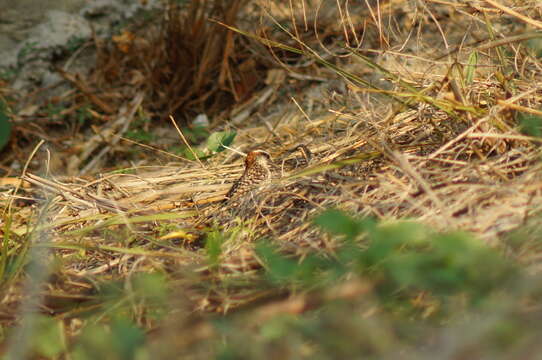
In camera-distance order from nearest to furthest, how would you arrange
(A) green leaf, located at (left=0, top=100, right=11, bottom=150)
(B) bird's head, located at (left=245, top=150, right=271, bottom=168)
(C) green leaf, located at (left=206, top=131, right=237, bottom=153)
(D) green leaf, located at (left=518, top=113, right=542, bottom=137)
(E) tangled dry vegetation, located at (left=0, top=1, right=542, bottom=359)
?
(E) tangled dry vegetation, located at (left=0, top=1, right=542, bottom=359)
(D) green leaf, located at (left=518, top=113, right=542, bottom=137)
(B) bird's head, located at (left=245, top=150, right=271, bottom=168)
(C) green leaf, located at (left=206, top=131, right=237, bottom=153)
(A) green leaf, located at (left=0, top=100, right=11, bottom=150)

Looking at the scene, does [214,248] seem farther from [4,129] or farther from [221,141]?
[4,129]

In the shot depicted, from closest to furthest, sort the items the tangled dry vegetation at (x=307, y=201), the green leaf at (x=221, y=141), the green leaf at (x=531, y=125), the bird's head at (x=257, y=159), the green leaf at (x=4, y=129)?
1. the tangled dry vegetation at (x=307, y=201)
2. the green leaf at (x=531, y=125)
3. the bird's head at (x=257, y=159)
4. the green leaf at (x=221, y=141)
5. the green leaf at (x=4, y=129)

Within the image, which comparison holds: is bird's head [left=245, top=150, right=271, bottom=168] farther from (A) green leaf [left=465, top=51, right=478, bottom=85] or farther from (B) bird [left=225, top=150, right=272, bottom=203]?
(A) green leaf [left=465, top=51, right=478, bottom=85]

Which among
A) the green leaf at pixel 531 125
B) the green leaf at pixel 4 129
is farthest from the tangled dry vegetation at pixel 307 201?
the green leaf at pixel 4 129

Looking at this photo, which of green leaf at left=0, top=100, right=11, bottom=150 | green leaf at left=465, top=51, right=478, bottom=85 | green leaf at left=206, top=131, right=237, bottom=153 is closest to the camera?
green leaf at left=465, top=51, right=478, bottom=85

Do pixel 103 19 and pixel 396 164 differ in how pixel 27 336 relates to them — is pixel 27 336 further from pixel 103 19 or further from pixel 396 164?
pixel 103 19

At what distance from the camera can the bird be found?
1.45 m

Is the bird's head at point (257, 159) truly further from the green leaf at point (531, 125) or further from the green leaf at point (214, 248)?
the green leaf at point (531, 125)

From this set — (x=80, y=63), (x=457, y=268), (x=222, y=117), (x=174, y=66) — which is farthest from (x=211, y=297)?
(x=80, y=63)

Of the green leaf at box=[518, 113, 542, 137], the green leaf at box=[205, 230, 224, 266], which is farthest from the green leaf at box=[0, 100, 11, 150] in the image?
the green leaf at box=[518, 113, 542, 137]

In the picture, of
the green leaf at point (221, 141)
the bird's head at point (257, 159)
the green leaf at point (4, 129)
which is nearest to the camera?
the bird's head at point (257, 159)

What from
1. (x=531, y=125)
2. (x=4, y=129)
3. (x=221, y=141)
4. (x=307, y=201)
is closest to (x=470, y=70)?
(x=531, y=125)

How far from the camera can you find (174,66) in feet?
8.60

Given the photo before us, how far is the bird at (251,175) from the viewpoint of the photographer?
1452 millimetres
